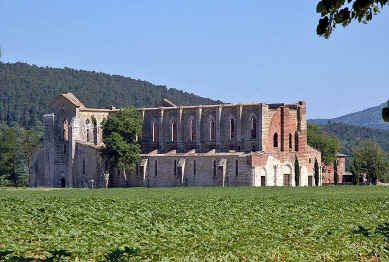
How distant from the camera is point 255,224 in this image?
27500 mm

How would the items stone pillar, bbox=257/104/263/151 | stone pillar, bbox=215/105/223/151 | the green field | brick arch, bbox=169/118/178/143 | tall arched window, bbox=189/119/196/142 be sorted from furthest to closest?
brick arch, bbox=169/118/178/143
tall arched window, bbox=189/119/196/142
stone pillar, bbox=215/105/223/151
stone pillar, bbox=257/104/263/151
the green field

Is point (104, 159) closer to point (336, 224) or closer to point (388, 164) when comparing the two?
point (388, 164)

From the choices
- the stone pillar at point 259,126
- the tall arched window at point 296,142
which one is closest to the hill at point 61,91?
the tall arched window at point 296,142

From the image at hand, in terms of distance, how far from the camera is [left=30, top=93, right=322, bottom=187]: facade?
247 ft

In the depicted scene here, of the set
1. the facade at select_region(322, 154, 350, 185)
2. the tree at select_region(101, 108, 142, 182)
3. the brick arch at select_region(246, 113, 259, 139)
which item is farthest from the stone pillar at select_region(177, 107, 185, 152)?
the facade at select_region(322, 154, 350, 185)

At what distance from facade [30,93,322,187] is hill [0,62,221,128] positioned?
53637mm

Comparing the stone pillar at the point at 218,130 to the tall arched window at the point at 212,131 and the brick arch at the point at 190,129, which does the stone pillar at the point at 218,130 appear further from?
the brick arch at the point at 190,129

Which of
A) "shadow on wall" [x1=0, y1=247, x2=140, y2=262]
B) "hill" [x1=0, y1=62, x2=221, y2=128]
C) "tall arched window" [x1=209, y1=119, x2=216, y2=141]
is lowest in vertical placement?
"shadow on wall" [x1=0, y1=247, x2=140, y2=262]

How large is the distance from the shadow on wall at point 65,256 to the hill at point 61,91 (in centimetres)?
12069

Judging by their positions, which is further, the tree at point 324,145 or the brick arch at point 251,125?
the tree at point 324,145

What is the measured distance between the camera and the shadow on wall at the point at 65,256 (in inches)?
687

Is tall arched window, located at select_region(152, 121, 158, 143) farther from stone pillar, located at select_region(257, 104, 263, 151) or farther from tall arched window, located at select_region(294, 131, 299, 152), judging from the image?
A: tall arched window, located at select_region(294, 131, 299, 152)

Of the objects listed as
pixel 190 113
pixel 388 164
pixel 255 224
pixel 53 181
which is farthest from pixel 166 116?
pixel 255 224

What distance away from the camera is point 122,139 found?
3098 inches
